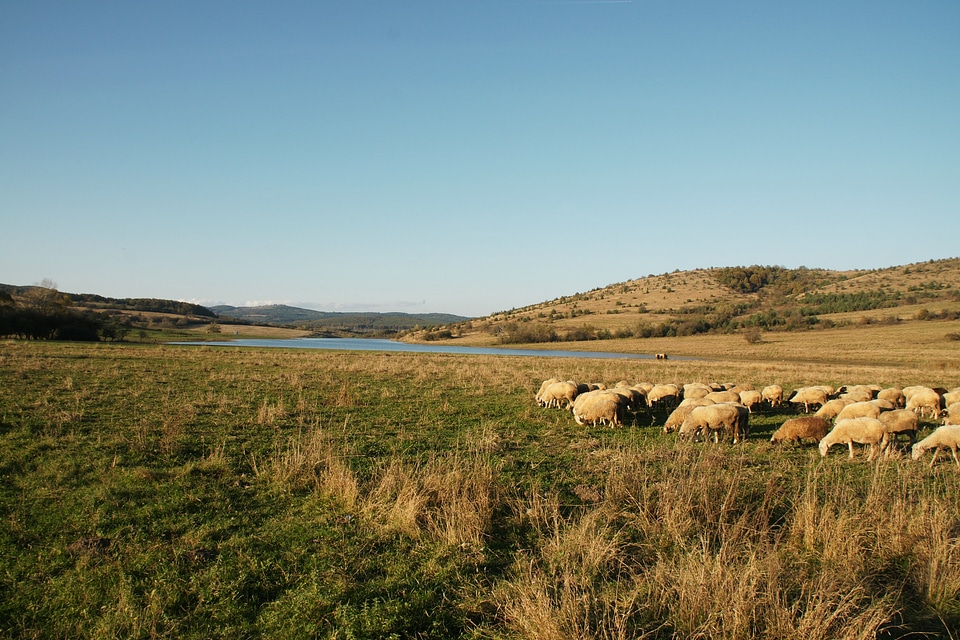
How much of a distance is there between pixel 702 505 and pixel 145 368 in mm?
27405

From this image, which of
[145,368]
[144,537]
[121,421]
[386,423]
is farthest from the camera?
[145,368]

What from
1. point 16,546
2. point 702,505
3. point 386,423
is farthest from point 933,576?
point 386,423

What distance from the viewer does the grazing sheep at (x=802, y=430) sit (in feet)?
39.3

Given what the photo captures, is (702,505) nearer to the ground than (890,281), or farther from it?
nearer to the ground

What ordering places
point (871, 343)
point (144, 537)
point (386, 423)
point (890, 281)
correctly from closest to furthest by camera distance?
1. point (144, 537)
2. point (386, 423)
3. point (871, 343)
4. point (890, 281)

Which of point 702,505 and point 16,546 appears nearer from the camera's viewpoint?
point 16,546

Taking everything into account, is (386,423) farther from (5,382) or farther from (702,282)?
(702,282)

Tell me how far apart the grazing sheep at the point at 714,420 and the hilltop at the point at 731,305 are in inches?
2903

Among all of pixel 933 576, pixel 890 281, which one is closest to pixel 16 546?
pixel 933 576

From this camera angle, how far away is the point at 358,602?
4.95 meters

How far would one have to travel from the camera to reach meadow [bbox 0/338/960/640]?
15.0 ft

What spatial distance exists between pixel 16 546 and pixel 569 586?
6.60 meters

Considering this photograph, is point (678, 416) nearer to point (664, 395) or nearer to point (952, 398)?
point (664, 395)

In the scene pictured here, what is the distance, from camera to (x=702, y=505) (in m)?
Answer: 6.96
